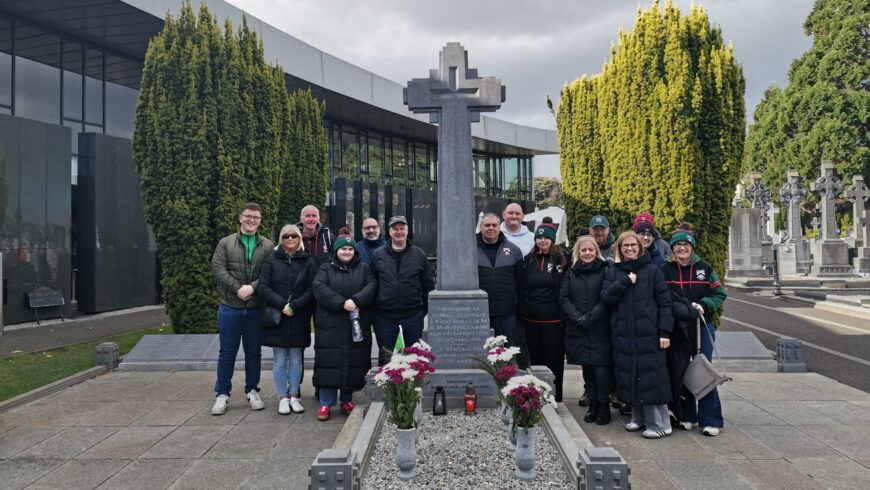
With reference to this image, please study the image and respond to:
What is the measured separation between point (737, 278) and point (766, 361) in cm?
1994

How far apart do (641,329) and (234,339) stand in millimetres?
4139

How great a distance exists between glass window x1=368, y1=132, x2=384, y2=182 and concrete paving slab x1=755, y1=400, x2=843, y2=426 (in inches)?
895

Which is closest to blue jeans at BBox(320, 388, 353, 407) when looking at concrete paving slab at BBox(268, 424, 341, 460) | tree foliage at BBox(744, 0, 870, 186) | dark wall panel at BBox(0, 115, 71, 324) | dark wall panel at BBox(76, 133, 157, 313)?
concrete paving slab at BBox(268, 424, 341, 460)

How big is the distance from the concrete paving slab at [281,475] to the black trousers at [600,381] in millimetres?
2811

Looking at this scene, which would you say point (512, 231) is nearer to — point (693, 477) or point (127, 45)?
point (693, 477)

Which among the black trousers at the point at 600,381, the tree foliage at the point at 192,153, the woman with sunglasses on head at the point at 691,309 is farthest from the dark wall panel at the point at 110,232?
the woman with sunglasses on head at the point at 691,309

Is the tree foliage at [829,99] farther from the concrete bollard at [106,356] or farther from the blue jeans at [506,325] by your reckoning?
the concrete bollard at [106,356]

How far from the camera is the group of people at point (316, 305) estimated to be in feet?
18.8

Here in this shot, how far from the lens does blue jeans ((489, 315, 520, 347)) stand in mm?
6105

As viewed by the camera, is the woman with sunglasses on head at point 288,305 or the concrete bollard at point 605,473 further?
the woman with sunglasses on head at point 288,305

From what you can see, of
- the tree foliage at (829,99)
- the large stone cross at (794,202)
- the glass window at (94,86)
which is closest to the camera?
the glass window at (94,86)

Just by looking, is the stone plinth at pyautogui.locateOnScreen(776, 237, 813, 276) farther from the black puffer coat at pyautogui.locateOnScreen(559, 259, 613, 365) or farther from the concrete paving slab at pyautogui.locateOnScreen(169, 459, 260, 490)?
the concrete paving slab at pyautogui.locateOnScreen(169, 459, 260, 490)

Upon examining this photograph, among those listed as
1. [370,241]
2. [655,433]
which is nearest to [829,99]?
[370,241]

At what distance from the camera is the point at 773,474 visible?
424cm
